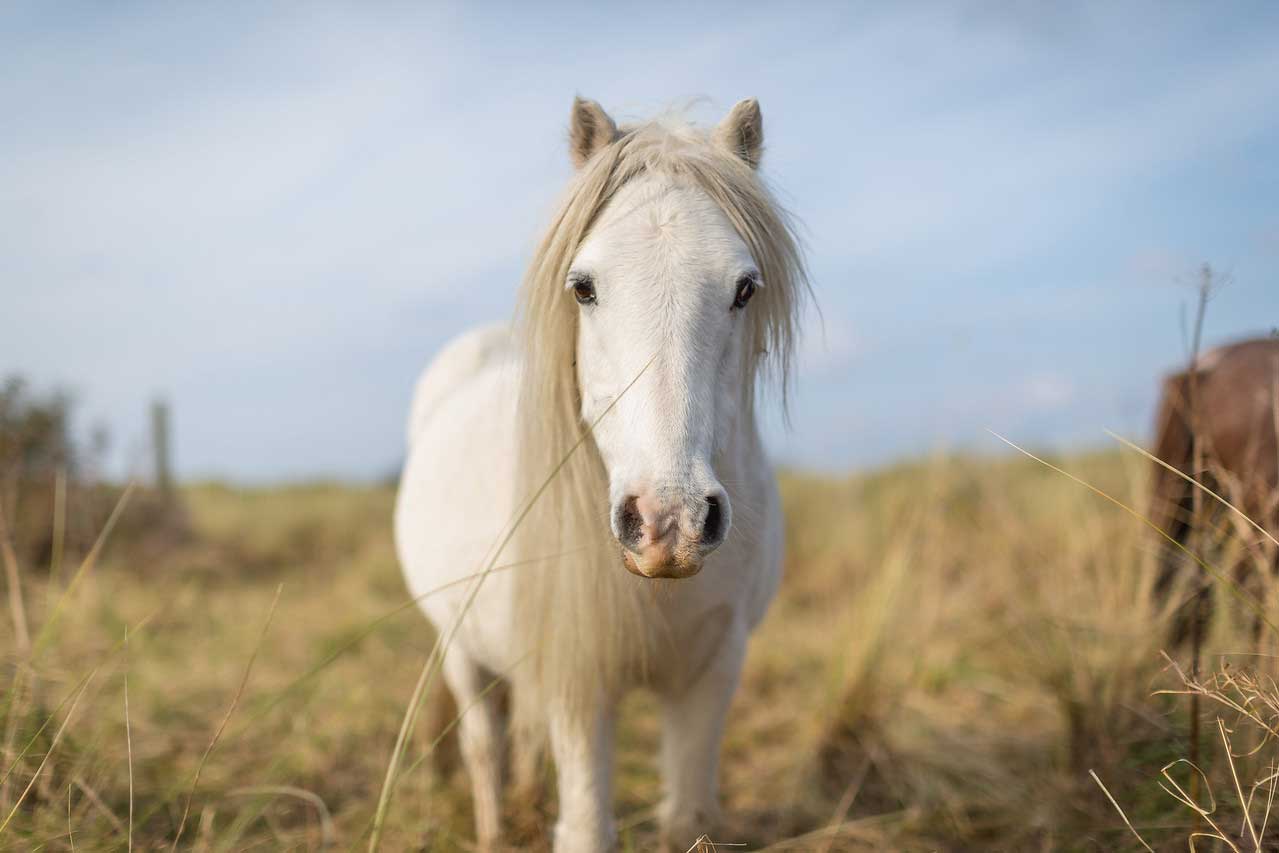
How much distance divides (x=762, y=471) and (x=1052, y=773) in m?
1.69

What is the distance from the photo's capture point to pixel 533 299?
1857 mm

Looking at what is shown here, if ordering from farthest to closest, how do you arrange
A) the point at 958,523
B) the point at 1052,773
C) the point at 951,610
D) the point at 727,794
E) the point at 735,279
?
the point at 958,523 → the point at 951,610 → the point at 727,794 → the point at 1052,773 → the point at 735,279

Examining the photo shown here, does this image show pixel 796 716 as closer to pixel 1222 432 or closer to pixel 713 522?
pixel 1222 432

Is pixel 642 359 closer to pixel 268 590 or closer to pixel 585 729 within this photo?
pixel 585 729

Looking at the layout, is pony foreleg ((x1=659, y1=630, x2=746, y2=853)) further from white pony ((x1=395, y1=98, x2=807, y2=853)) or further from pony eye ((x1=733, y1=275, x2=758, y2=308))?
pony eye ((x1=733, y1=275, x2=758, y2=308))

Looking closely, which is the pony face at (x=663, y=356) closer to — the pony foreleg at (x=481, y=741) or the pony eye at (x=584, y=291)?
the pony eye at (x=584, y=291)

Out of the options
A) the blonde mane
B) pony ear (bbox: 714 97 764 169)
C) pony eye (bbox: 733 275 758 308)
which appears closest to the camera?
pony eye (bbox: 733 275 758 308)

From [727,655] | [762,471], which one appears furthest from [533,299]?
[727,655]

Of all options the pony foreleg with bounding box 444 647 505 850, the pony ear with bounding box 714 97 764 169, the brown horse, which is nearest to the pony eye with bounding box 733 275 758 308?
the pony ear with bounding box 714 97 764 169

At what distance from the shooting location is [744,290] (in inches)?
66.4

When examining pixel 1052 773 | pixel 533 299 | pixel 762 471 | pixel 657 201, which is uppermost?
pixel 657 201

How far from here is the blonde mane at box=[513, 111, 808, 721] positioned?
5.93 ft

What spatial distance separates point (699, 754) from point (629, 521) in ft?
3.29

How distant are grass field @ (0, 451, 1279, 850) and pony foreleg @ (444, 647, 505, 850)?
0.36 feet
